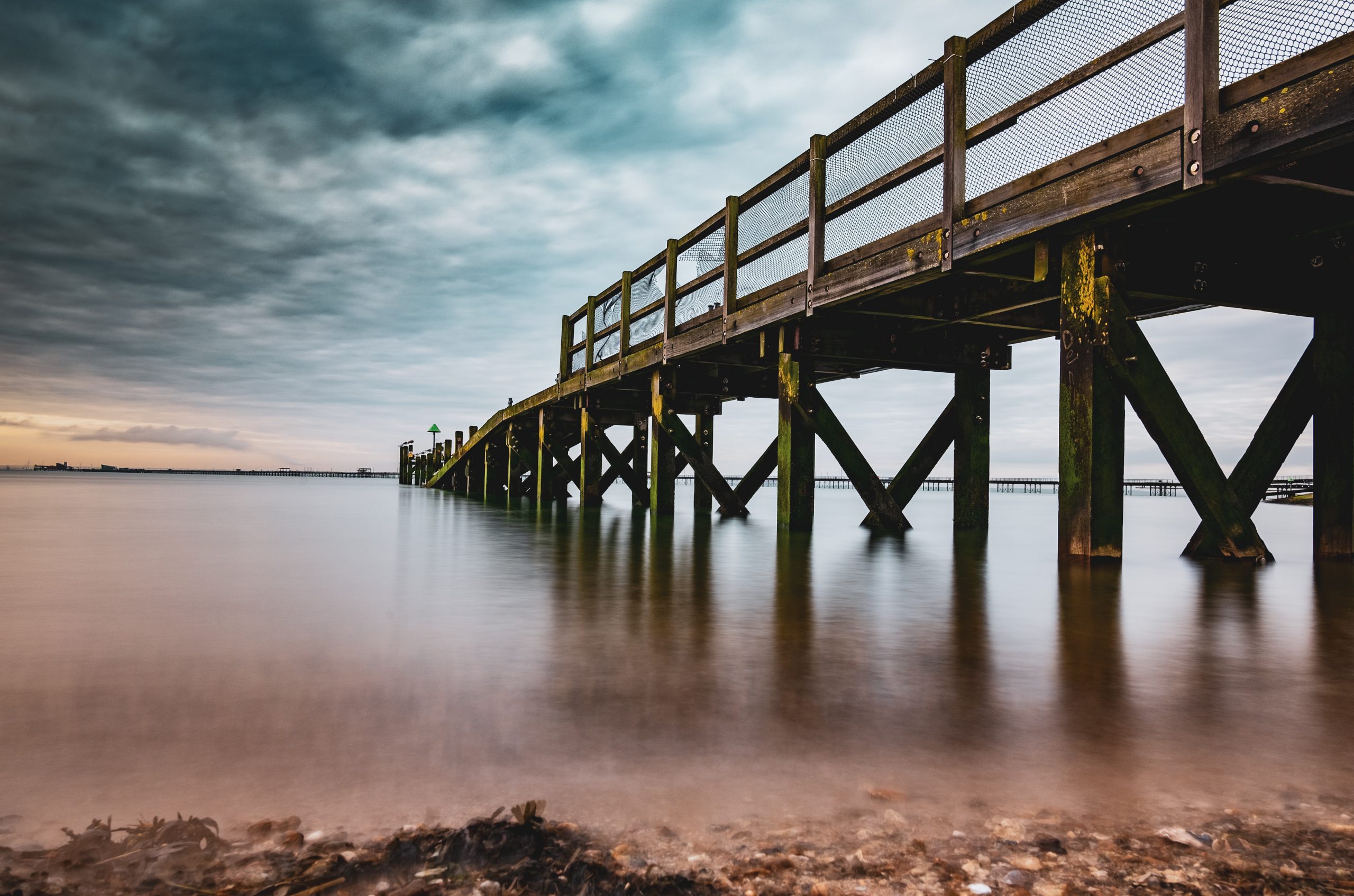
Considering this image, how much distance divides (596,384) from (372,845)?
50.6ft

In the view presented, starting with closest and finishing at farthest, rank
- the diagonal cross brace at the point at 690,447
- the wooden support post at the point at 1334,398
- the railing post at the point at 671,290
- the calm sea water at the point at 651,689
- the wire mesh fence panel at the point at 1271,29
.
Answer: the calm sea water at the point at 651,689 < the wire mesh fence panel at the point at 1271,29 < the wooden support post at the point at 1334,398 < the railing post at the point at 671,290 < the diagonal cross brace at the point at 690,447

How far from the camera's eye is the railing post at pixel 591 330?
1747 cm

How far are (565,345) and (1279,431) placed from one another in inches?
585

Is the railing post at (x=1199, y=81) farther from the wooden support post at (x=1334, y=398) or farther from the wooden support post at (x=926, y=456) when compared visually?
the wooden support post at (x=926, y=456)

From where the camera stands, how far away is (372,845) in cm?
165

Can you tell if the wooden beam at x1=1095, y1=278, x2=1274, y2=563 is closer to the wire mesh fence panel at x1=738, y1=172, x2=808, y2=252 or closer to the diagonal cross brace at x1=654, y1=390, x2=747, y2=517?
the wire mesh fence panel at x1=738, y1=172, x2=808, y2=252

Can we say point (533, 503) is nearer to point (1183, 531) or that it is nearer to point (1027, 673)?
point (1183, 531)

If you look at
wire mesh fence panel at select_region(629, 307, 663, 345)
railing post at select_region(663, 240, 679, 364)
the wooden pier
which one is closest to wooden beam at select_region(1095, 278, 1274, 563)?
the wooden pier

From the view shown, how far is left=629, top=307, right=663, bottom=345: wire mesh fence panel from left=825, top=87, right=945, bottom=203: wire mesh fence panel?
5.36 meters

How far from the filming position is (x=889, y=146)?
26.1 feet

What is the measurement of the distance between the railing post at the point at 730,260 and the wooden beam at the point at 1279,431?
5965 millimetres

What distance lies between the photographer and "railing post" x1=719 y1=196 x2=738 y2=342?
438 inches

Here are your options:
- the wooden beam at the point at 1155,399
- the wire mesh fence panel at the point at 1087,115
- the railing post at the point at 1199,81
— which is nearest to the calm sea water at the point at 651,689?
the wooden beam at the point at 1155,399

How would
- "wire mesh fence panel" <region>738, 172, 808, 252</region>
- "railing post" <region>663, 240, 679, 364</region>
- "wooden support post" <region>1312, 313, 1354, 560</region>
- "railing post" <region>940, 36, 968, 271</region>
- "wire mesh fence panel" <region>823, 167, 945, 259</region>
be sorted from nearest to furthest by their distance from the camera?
"railing post" <region>940, 36, 968, 271</region> < "wooden support post" <region>1312, 313, 1354, 560</region> < "wire mesh fence panel" <region>823, 167, 945, 259</region> < "wire mesh fence panel" <region>738, 172, 808, 252</region> < "railing post" <region>663, 240, 679, 364</region>
